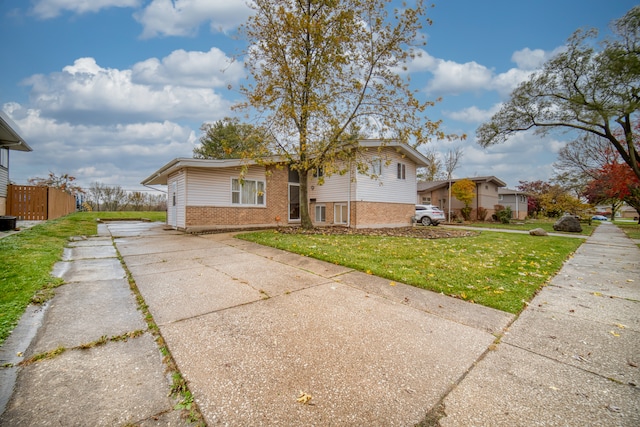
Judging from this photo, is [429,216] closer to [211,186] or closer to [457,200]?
[457,200]

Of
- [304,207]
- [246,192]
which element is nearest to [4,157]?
[246,192]

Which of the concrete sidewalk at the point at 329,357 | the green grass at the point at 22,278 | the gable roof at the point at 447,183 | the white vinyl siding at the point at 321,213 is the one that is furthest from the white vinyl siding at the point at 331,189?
the gable roof at the point at 447,183

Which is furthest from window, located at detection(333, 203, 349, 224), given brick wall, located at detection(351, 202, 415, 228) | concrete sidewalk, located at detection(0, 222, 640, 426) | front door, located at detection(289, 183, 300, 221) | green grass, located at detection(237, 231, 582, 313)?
concrete sidewalk, located at detection(0, 222, 640, 426)

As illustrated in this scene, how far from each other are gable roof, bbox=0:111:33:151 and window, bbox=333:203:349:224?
557 inches

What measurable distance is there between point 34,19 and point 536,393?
1576 cm

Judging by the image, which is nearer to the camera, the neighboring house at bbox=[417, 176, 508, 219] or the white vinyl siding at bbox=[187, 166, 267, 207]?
the white vinyl siding at bbox=[187, 166, 267, 207]

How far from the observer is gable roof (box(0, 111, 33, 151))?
34.8 ft

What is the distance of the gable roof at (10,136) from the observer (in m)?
10.6

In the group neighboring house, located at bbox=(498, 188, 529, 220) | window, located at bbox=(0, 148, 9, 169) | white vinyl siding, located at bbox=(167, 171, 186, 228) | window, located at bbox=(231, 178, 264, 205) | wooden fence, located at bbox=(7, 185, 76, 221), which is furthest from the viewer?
neighboring house, located at bbox=(498, 188, 529, 220)

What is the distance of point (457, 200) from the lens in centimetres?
2734

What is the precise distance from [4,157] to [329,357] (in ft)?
69.0

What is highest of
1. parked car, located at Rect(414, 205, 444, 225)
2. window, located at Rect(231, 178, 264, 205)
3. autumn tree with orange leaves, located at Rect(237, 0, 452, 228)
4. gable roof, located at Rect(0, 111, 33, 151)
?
autumn tree with orange leaves, located at Rect(237, 0, 452, 228)

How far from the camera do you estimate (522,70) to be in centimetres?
1673

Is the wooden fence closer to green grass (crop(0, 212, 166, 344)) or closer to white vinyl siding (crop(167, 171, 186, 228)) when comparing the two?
white vinyl siding (crop(167, 171, 186, 228))
